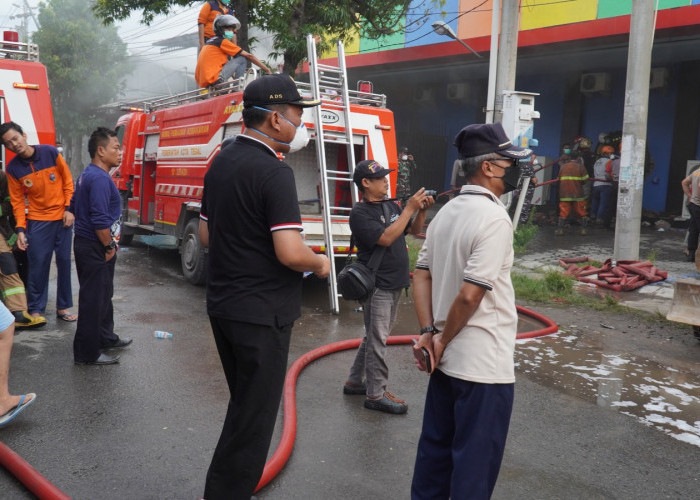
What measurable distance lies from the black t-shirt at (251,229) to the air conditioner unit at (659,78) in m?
14.1

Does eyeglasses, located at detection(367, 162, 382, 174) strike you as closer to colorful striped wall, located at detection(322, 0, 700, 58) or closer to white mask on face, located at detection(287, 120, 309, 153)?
white mask on face, located at detection(287, 120, 309, 153)

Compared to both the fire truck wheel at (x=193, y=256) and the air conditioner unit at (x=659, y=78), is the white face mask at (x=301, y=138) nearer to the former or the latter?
the fire truck wheel at (x=193, y=256)

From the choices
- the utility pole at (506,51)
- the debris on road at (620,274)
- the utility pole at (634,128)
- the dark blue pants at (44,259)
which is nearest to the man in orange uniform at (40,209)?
the dark blue pants at (44,259)

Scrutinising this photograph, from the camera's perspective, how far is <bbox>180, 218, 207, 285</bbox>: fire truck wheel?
838 cm

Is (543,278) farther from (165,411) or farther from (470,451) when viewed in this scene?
(470,451)

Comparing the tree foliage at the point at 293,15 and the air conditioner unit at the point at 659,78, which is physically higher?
the tree foliage at the point at 293,15

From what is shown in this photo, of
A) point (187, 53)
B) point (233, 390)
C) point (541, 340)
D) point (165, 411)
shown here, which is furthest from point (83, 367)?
point (187, 53)

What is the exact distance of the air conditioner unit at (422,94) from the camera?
63.9 ft

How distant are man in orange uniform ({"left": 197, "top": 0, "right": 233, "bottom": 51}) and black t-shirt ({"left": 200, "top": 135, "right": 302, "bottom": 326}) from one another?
8245mm

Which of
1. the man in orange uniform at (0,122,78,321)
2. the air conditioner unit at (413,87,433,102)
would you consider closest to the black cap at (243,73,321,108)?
the man in orange uniform at (0,122,78,321)

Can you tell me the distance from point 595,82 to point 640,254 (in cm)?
605

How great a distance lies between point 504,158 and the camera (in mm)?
2605

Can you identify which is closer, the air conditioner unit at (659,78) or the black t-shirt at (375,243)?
the black t-shirt at (375,243)

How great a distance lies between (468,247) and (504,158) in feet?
1.37
